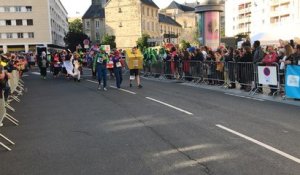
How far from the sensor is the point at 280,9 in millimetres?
103375

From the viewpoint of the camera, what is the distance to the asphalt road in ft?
21.0

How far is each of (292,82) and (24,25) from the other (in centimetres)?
9025

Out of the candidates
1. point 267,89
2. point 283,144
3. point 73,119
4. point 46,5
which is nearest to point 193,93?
point 267,89

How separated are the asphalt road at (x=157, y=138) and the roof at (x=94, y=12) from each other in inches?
4650

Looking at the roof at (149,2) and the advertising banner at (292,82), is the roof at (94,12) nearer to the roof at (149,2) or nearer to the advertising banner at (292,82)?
the roof at (149,2)

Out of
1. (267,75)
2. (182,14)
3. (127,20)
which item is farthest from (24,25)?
(182,14)

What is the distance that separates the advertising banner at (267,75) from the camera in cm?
1488

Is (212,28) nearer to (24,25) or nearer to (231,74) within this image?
(231,74)

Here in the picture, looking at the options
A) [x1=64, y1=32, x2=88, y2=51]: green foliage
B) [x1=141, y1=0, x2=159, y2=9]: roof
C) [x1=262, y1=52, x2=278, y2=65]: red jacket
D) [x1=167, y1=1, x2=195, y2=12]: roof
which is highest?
[x1=167, y1=1, x2=195, y2=12]: roof

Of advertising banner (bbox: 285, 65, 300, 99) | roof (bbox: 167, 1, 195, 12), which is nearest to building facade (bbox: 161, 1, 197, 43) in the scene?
roof (bbox: 167, 1, 195, 12)

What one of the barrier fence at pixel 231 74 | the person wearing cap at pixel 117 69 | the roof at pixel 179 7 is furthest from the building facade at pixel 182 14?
the person wearing cap at pixel 117 69

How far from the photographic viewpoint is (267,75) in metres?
15.2

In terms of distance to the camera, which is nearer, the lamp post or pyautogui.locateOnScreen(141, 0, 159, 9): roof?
the lamp post

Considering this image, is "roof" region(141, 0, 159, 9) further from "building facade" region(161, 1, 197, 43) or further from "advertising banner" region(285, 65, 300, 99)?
"advertising banner" region(285, 65, 300, 99)
